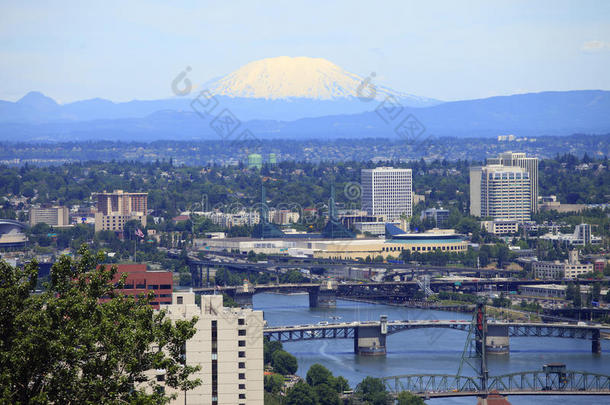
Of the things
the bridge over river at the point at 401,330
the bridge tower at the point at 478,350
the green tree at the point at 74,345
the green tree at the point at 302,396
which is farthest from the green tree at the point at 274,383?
the green tree at the point at 74,345

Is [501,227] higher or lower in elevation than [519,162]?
lower

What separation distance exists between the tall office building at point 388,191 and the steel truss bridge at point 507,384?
65051 millimetres

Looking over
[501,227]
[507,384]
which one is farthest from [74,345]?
[501,227]

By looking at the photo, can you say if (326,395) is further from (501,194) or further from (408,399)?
(501,194)

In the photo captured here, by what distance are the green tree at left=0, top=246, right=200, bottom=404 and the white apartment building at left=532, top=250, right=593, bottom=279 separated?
49641 mm

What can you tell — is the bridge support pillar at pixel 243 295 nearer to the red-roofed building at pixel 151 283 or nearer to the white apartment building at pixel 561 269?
the white apartment building at pixel 561 269

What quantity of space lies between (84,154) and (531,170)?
283 feet

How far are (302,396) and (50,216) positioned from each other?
212 feet

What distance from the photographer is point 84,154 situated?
176 meters

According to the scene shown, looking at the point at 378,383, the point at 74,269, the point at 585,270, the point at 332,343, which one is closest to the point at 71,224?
the point at 585,270

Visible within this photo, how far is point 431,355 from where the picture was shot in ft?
126

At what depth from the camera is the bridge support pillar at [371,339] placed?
39594 mm

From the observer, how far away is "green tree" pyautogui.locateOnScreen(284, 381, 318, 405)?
1113 inches

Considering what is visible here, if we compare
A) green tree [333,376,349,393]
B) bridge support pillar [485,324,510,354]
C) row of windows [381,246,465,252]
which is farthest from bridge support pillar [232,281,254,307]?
green tree [333,376,349,393]
